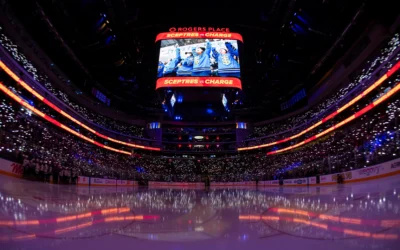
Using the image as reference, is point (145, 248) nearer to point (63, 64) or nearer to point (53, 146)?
point (53, 146)

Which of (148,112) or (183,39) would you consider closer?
(183,39)

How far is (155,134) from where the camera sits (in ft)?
161

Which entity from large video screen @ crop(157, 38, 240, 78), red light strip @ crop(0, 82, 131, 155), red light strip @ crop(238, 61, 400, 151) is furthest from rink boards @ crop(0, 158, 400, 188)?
large video screen @ crop(157, 38, 240, 78)

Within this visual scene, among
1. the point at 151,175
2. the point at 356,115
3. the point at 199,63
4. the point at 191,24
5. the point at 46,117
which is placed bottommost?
the point at 151,175

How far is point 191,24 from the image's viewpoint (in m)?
22.1

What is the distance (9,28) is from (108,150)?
2545 centimetres

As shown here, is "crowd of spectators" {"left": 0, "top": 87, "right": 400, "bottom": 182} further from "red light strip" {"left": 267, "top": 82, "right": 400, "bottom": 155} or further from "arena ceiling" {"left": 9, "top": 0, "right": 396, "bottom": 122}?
"arena ceiling" {"left": 9, "top": 0, "right": 396, "bottom": 122}

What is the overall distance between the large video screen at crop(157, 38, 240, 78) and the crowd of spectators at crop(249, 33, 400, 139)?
38.3 ft

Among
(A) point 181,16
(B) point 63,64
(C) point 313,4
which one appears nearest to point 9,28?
(B) point 63,64

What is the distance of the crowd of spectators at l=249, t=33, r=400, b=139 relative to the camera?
63.4 ft

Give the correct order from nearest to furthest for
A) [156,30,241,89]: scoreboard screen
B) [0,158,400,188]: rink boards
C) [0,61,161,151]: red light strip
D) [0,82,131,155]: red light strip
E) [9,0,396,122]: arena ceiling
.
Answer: [0,158,400,188]: rink boards
[156,30,241,89]: scoreboard screen
[9,0,396,122]: arena ceiling
[0,82,131,155]: red light strip
[0,61,161,151]: red light strip

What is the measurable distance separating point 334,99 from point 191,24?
19.2 metres

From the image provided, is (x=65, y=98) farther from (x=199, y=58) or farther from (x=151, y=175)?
(x=199, y=58)

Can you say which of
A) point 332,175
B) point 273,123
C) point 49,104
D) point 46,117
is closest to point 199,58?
point 332,175
